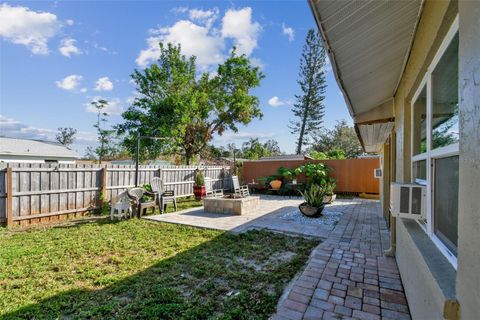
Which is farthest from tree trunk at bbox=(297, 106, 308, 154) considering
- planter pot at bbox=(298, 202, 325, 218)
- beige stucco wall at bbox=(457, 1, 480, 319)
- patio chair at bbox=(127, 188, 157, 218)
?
beige stucco wall at bbox=(457, 1, 480, 319)

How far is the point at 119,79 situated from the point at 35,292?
16011mm

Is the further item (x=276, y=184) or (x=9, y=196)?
(x=276, y=184)

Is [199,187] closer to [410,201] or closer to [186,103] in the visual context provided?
[186,103]

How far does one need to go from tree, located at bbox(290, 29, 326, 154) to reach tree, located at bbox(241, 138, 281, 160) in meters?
4.61

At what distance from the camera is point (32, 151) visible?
60.9 ft

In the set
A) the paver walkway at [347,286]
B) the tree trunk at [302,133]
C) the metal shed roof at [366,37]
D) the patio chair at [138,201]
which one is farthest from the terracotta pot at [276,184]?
the tree trunk at [302,133]

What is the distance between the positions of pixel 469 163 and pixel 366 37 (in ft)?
4.91

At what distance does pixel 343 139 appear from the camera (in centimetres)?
2697

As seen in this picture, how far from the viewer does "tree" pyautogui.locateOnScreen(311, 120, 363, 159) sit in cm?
2656

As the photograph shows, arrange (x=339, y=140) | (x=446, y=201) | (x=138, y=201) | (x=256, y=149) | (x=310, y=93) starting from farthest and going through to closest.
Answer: (x=256, y=149) < (x=339, y=140) < (x=310, y=93) < (x=138, y=201) < (x=446, y=201)

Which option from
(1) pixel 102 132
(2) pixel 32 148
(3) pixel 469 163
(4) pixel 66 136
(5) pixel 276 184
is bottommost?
(5) pixel 276 184

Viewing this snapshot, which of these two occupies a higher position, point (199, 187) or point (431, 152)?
point (431, 152)

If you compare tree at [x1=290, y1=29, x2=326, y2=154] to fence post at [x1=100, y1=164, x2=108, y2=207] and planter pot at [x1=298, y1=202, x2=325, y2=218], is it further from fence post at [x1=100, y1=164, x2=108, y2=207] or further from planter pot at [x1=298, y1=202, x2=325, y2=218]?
fence post at [x1=100, y1=164, x2=108, y2=207]

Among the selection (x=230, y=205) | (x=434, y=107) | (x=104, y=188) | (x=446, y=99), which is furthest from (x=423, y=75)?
(x=104, y=188)
